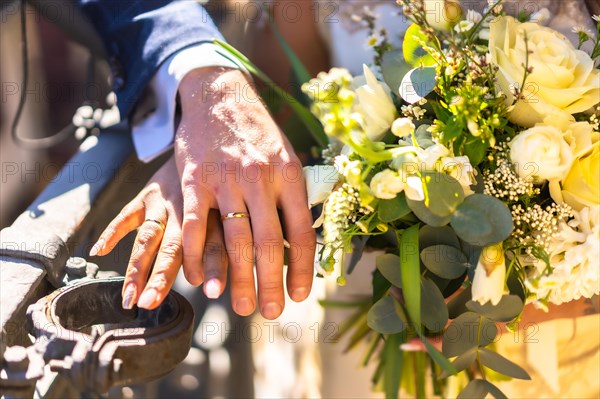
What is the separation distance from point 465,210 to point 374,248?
0.74 feet

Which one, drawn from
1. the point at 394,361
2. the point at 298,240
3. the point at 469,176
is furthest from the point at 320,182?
the point at 394,361

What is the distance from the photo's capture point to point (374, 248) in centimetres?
87

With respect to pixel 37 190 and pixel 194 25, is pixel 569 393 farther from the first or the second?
pixel 37 190

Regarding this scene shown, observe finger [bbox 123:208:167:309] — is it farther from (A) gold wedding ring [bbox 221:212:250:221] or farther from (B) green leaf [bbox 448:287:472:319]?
(B) green leaf [bbox 448:287:472:319]

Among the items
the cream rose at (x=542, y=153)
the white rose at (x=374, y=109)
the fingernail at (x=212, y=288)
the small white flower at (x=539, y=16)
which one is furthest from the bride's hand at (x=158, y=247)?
the small white flower at (x=539, y=16)

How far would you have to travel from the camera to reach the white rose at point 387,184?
0.65m

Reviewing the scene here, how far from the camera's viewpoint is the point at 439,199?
66cm

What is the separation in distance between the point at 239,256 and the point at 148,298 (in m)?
0.13

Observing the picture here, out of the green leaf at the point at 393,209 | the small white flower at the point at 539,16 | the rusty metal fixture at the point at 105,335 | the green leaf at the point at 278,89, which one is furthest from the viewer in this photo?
the green leaf at the point at 278,89

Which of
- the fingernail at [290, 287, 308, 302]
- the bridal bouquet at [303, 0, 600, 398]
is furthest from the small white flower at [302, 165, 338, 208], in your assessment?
the fingernail at [290, 287, 308, 302]

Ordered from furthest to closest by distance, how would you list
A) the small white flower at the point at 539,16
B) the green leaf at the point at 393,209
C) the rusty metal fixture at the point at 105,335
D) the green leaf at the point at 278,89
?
1. the green leaf at the point at 278,89
2. the small white flower at the point at 539,16
3. the green leaf at the point at 393,209
4. the rusty metal fixture at the point at 105,335

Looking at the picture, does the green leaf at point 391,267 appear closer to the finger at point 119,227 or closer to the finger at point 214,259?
the finger at point 214,259

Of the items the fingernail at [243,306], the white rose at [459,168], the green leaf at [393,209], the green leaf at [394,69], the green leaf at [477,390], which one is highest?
the green leaf at [394,69]

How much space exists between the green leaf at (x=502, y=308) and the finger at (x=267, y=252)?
221 mm
